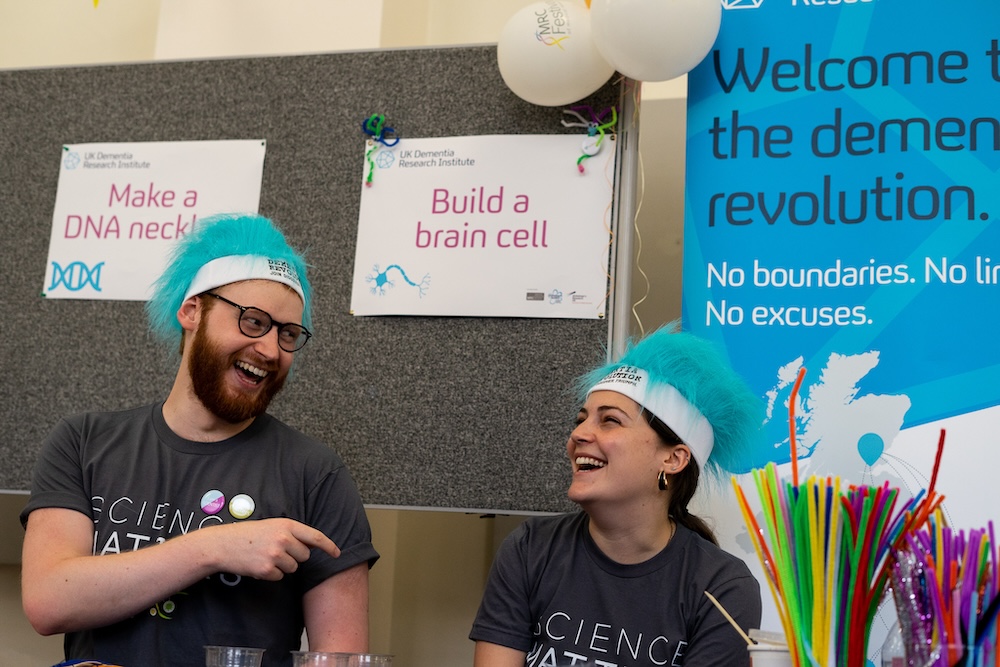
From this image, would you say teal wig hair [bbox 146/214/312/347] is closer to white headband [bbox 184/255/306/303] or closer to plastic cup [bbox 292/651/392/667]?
white headband [bbox 184/255/306/303]

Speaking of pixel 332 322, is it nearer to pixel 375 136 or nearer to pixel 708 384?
pixel 375 136

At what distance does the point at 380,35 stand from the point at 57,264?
98 cm

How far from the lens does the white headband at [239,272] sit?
1698mm

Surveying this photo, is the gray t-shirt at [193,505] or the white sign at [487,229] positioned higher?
the white sign at [487,229]

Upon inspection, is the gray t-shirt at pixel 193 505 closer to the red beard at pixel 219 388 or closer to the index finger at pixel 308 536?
the red beard at pixel 219 388

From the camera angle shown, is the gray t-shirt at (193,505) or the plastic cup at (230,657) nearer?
the plastic cup at (230,657)

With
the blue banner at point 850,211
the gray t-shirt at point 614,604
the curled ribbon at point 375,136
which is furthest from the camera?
the curled ribbon at point 375,136

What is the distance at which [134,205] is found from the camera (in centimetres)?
230

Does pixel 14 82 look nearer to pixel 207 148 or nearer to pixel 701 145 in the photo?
pixel 207 148

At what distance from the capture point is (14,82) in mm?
2438

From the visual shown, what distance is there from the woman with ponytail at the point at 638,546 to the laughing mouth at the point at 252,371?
1.56 ft

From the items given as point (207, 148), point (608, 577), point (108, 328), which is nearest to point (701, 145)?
point (608, 577)

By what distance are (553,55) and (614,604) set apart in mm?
1038

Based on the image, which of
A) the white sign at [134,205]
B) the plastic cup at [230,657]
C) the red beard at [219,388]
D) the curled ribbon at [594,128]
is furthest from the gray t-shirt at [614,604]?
the white sign at [134,205]
